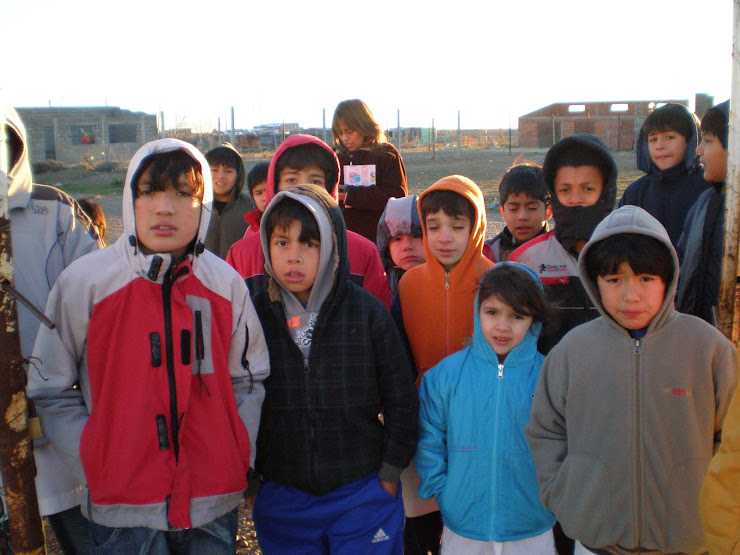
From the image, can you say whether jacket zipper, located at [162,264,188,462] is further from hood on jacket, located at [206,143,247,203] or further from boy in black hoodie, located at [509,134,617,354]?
hood on jacket, located at [206,143,247,203]

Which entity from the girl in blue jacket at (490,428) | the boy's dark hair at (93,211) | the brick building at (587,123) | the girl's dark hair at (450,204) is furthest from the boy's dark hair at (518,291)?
the brick building at (587,123)

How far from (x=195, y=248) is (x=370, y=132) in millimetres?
2442

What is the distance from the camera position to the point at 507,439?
Answer: 2.47m

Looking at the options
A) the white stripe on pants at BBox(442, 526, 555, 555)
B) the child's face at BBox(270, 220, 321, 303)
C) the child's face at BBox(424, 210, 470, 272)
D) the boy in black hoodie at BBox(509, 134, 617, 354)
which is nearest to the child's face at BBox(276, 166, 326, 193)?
the child's face at BBox(424, 210, 470, 272)

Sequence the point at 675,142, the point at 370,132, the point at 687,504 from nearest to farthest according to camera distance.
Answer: the point at 687,504, the point at 675,142, the point at 370,132

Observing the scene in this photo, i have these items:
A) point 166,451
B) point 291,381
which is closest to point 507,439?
point 291,381

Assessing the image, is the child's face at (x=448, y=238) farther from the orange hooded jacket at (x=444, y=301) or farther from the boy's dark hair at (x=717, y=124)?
the boy's dark hair at (x=717, y=124)

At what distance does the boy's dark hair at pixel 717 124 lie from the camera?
9.24ft

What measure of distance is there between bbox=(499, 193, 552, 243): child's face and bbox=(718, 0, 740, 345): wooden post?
4.83ft

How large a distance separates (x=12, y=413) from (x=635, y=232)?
80.4 inches

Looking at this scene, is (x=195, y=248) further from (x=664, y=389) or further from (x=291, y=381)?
(x=664, y=389)

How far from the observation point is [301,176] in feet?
10.5

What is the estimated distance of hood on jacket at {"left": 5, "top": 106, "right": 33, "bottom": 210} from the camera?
7.57ft

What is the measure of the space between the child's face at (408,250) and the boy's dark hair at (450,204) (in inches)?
17.3
